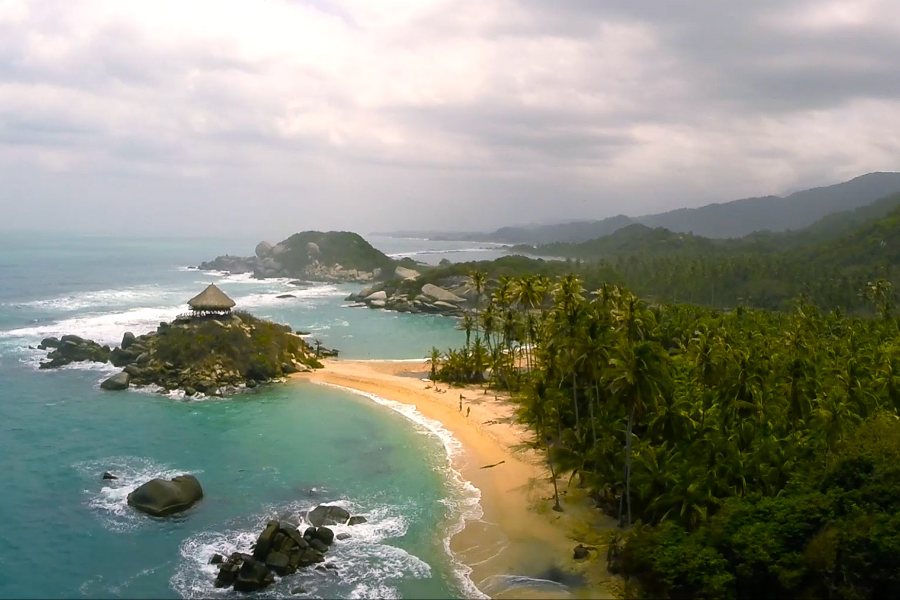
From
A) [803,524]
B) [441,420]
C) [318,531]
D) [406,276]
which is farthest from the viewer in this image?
[406,276]

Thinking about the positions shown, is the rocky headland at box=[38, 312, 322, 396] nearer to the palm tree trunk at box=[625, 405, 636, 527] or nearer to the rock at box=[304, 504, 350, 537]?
the rock at box=[304, 504, 350, 537]

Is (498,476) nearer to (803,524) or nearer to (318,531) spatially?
(318,531)

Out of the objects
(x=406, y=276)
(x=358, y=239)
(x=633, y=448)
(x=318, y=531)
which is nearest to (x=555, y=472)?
(x=633, y=448)

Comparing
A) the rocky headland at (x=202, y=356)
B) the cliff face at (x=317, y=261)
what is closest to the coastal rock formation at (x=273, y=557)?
the rocky headland at (x=202, y=356)

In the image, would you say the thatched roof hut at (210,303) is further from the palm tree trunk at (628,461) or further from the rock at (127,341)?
the palm tree trunk at (628,461)

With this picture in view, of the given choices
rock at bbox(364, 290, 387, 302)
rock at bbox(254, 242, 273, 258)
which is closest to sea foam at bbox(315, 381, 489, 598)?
rock at bbox(364, 290, 387, 302)

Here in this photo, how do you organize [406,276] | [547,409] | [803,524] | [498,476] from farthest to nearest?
[406,276]
[547,409]
[498,476]
[803,524]
